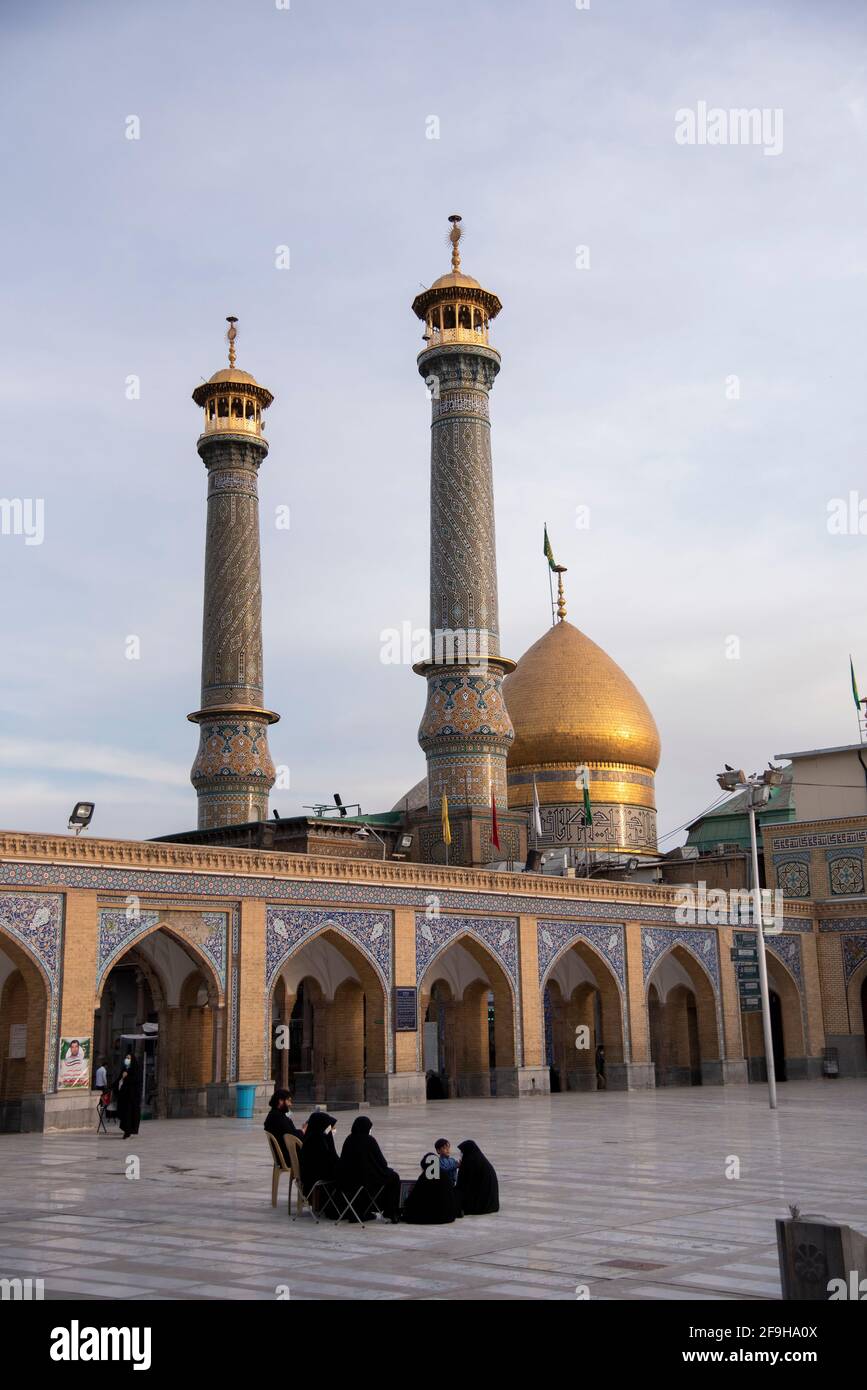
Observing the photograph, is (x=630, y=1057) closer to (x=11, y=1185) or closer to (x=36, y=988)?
(x=36, y=988)

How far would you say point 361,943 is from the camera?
895 inches

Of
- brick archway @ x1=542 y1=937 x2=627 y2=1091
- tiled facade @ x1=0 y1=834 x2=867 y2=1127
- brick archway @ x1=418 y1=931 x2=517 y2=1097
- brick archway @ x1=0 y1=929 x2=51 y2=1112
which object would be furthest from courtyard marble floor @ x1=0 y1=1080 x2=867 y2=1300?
brick archway @ x1=542 y1=937 x2=627 y2=1091

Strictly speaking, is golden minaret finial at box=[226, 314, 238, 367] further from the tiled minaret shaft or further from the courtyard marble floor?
the courtyard marble floor

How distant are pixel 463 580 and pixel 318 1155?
69.7ft

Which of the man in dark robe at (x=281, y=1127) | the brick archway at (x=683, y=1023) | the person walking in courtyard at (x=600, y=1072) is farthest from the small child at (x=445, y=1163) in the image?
the brick archway at (x=683, y=1023)

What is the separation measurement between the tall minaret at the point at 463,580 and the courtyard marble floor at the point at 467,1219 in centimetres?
A: 1274

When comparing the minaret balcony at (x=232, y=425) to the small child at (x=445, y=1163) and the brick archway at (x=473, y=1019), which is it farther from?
the small child at (x=445, y=1163)

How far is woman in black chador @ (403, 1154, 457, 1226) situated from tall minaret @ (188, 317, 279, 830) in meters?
22.3

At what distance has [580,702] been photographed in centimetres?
4016

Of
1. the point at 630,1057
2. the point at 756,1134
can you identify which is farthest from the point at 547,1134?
the point at 630,1057

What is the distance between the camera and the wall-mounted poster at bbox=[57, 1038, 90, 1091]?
18388 mm

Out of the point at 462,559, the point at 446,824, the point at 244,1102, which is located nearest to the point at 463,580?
the point at 462,559

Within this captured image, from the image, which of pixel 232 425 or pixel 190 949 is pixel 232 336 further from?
pixel 190 949

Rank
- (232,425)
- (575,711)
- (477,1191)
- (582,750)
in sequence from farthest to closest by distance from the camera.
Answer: (575,711) < (582,750) < (232,425) < (477,1191)
